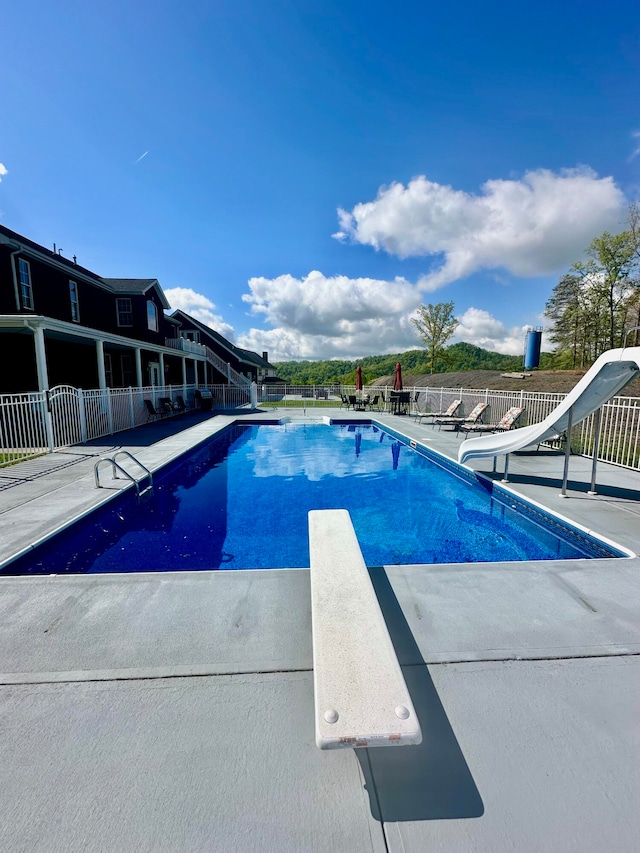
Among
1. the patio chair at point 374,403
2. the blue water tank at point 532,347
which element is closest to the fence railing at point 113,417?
the patio chair at point 374,403

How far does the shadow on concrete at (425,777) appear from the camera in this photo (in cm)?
141

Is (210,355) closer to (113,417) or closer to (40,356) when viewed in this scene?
(113,417)

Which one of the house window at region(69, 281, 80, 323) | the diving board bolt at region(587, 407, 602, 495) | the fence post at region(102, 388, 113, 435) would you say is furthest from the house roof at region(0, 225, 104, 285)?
the diving board bolt at region(587, 407, 602, 495)

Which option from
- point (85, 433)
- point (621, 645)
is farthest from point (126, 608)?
point (85, 433)

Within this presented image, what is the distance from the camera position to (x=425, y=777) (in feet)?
5.03

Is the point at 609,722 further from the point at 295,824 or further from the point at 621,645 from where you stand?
the point at 295,824

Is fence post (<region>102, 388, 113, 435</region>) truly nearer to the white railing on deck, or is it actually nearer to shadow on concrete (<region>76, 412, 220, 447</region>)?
shadow on concrete (<region>76, 412, 220, 447</region>)

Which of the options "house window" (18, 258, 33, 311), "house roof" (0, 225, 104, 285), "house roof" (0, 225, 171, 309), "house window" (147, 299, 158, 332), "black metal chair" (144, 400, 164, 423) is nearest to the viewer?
"house roof" (0, 225, 104, 285)

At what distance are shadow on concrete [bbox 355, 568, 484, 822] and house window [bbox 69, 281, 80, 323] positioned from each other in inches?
697

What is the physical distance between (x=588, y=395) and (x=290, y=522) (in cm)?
461

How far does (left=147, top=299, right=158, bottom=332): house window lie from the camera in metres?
19.0

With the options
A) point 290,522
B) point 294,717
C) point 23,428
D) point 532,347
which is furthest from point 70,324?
point 532,347

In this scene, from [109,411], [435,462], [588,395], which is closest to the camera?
[588,395]

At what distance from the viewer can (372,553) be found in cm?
453
